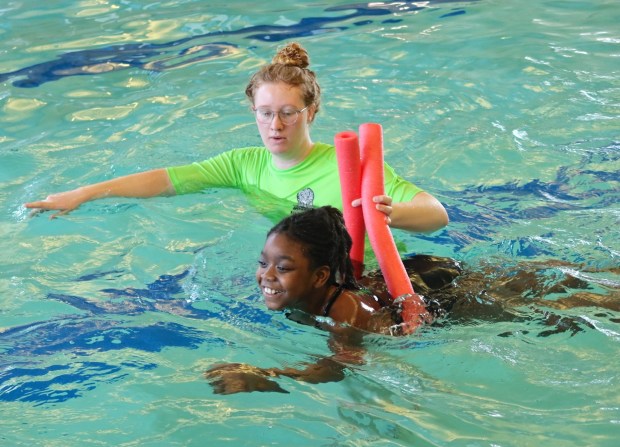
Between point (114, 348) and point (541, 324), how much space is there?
1782mm

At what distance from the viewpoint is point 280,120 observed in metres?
4.34

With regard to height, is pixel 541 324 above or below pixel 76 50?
below

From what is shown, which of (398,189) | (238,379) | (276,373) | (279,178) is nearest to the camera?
(238,379)

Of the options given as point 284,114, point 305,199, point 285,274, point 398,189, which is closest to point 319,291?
point 285,274

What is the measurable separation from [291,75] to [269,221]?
0.83 meters

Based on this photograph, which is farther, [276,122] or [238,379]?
[276,122]

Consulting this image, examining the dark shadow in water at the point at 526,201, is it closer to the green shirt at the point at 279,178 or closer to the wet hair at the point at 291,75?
the green shirt at the point at 279,178

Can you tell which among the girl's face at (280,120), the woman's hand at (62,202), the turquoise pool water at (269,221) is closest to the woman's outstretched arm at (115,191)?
the woman's hand at (62,202)

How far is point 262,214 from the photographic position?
15.7 feet

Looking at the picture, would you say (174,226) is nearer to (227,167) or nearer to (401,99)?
(227,167)

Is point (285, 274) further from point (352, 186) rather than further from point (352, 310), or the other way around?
point (352, 186)

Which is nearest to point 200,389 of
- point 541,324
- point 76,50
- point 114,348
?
point 114,348

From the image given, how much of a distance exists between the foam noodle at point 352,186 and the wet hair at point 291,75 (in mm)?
727

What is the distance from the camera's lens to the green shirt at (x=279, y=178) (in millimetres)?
4375
